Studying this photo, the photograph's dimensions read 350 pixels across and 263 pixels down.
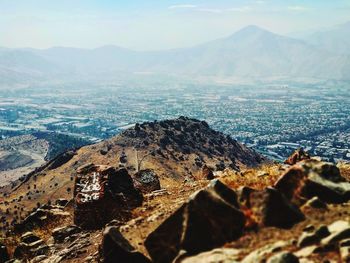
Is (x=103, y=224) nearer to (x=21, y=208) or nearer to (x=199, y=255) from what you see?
(x=199, y=255)

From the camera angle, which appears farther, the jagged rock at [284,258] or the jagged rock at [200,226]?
the jagged rock at [200,226]

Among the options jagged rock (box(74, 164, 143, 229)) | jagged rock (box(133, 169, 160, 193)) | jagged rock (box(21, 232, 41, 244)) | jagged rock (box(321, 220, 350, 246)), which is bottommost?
jagged rock (box(21, 232, 41, 244))

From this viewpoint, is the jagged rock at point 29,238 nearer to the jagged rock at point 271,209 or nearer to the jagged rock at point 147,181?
the jagged rock at point 147,181

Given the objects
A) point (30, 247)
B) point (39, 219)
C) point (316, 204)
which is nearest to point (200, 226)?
point (316, 204)

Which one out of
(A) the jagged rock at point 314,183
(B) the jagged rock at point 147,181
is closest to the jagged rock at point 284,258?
(A) the jagged rock at point 314,183

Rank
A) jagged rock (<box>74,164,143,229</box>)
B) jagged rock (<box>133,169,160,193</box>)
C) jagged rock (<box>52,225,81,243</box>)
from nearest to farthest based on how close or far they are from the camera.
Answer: jagged rock (<box>52,225,81,243</box>), jagged rock (<box>74,164,143,229</box>), jagged rock (<box>133,169,160,193</box>)

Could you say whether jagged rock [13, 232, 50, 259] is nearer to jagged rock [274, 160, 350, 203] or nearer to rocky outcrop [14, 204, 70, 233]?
rocky outcrop [14, 204, 70, 233]

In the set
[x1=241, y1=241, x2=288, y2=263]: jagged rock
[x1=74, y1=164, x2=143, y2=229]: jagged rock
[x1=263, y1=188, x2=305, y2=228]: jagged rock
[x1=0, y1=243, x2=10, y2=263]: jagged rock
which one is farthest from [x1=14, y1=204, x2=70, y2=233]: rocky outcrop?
[x1=241, y1=241, x2=288, y2=263]: jagged rock
